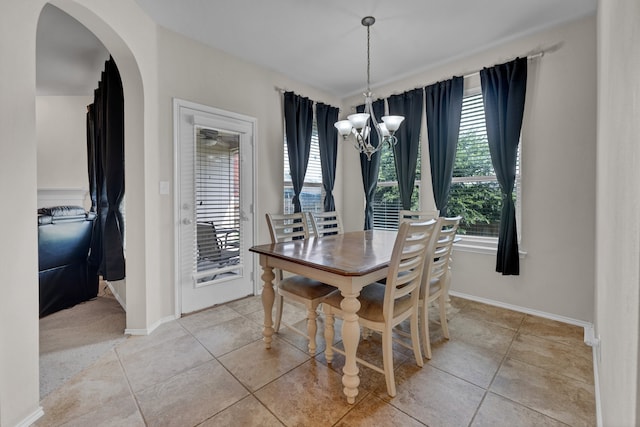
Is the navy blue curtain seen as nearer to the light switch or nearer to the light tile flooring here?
the light tile flooring

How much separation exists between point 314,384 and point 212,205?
2017 mm

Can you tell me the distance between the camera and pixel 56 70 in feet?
11.2

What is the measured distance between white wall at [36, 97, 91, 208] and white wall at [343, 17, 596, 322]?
5.72 meters

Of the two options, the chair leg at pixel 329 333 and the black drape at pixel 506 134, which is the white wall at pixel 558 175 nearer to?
the black drape at pixel 506 134

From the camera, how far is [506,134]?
2.80 meters

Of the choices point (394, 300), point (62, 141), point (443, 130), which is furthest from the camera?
point (62, 141)

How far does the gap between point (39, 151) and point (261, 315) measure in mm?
4351

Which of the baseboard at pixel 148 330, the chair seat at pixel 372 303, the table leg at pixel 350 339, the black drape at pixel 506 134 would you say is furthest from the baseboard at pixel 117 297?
the black drape at pixel 506 134

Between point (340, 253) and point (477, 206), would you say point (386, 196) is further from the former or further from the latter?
point (340, 253)

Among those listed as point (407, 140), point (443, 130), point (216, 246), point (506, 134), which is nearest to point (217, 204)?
point (216, 246)

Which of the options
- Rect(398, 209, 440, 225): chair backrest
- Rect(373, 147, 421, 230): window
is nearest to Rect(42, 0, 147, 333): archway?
Rect(398, 209, 440, 225): chair backrest

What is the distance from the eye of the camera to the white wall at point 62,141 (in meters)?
4.22

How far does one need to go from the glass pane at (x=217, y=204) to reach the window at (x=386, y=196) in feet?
6.64
